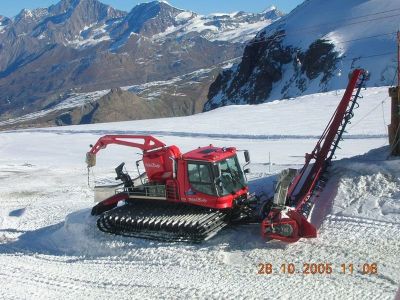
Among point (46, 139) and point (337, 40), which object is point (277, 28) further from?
point (46, 139)

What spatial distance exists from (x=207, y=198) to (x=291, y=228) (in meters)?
2.18

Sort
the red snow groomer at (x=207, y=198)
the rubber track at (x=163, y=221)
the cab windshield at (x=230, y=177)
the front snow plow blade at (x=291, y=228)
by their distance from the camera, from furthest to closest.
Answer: the cab windshield at (x=230, y=177) < the rubber track at (x=163, y=221) < the red snow groomer at (x=207, y=198) < the front snow plow blade at (x=291, y=228)

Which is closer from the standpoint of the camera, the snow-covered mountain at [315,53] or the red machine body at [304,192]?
the red machine body at [304,192]

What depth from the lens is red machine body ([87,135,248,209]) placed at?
1151cm

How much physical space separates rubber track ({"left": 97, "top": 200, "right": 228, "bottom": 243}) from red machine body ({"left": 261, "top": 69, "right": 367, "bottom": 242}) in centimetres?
130

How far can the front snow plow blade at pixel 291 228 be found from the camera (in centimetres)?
1023

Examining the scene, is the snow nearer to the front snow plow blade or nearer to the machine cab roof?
the machine cab roof

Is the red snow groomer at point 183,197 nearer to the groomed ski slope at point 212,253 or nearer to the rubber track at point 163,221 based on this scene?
the rubber track at point 163,221

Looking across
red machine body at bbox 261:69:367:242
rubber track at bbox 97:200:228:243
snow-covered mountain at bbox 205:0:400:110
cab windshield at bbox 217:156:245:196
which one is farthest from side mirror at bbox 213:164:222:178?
snow-covered mountain at bbox 205:0:400:110

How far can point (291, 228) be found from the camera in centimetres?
1022
